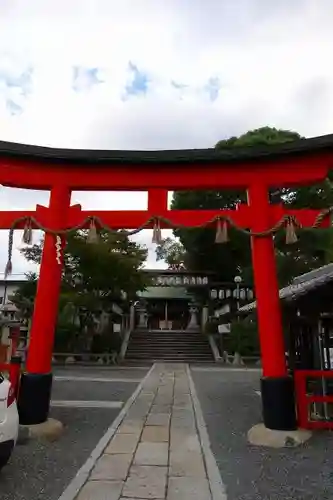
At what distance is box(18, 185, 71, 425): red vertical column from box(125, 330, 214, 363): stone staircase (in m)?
17.1

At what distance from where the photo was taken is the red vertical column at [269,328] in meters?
6.14

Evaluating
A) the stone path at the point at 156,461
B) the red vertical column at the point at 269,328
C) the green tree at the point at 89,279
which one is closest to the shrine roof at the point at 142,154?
the red vertical column at the point at 269,328

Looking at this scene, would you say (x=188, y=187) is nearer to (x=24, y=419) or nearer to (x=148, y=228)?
(x=148, y=228)

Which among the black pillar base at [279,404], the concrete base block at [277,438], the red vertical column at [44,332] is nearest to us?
the concrete base block at [277,438]

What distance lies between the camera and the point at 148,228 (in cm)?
698

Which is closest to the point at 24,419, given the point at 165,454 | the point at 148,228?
the point at 165,454

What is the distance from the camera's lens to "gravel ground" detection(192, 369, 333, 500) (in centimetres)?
424

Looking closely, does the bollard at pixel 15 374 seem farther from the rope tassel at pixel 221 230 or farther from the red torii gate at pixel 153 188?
the rope tassel at pixel 221 230

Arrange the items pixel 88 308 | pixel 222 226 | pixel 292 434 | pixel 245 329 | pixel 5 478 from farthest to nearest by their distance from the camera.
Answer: pixel 245 329 → pixel 88 308 → pixel 222 226 → pixel 292 434 → pixel 5 478

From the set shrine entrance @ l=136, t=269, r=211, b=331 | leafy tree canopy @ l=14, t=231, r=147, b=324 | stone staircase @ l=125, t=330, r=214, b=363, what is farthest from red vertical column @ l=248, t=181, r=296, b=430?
shrine entrance @ l=136, t=269, r=211, b=331

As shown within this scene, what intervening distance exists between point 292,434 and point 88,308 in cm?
1632

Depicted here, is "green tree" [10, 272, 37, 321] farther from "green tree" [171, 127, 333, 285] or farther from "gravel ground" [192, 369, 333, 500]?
"gravel ground" [192, 369, 333, 500]

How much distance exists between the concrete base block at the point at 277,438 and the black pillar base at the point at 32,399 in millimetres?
3327

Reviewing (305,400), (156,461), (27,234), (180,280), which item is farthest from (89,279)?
(156,461)
